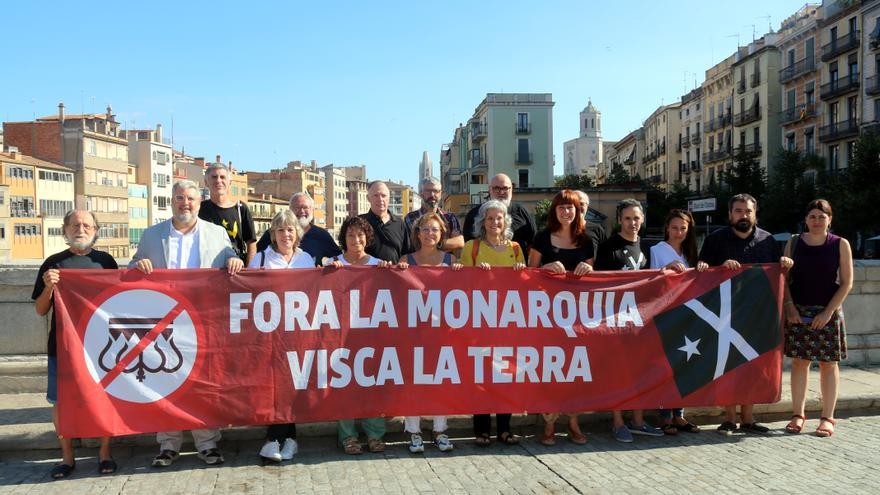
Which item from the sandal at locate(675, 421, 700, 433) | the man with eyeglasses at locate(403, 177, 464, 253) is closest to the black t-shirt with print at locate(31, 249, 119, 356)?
the man with eyeglasses at locate(403, 177, 464, 253)

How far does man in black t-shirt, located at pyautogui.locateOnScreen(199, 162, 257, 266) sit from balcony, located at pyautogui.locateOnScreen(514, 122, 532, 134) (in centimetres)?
6474

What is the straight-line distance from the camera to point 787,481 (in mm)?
4668

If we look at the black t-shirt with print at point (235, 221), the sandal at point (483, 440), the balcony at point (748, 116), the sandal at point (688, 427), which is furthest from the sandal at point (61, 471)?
the balcony at point (748, 116)

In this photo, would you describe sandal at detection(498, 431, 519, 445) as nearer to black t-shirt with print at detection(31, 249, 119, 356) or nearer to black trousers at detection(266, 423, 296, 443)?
black trousers at detection(266, 423, 296, 443)

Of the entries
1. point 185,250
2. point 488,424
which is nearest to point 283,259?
point 185,250

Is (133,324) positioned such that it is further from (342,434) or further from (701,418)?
(701,418)

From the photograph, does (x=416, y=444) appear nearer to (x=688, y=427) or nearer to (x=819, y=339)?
(x=688, y=427)

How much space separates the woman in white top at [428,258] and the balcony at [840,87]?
46.0 m

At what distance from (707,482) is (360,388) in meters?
2.53

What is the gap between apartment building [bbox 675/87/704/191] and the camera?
68812mm

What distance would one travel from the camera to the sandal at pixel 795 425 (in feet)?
19.3

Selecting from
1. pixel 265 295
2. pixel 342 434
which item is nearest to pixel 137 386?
pixel 265 295

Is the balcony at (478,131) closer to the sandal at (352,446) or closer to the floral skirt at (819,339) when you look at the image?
the floral skirt at (819,339)

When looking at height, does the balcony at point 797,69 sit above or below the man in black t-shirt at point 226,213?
above
